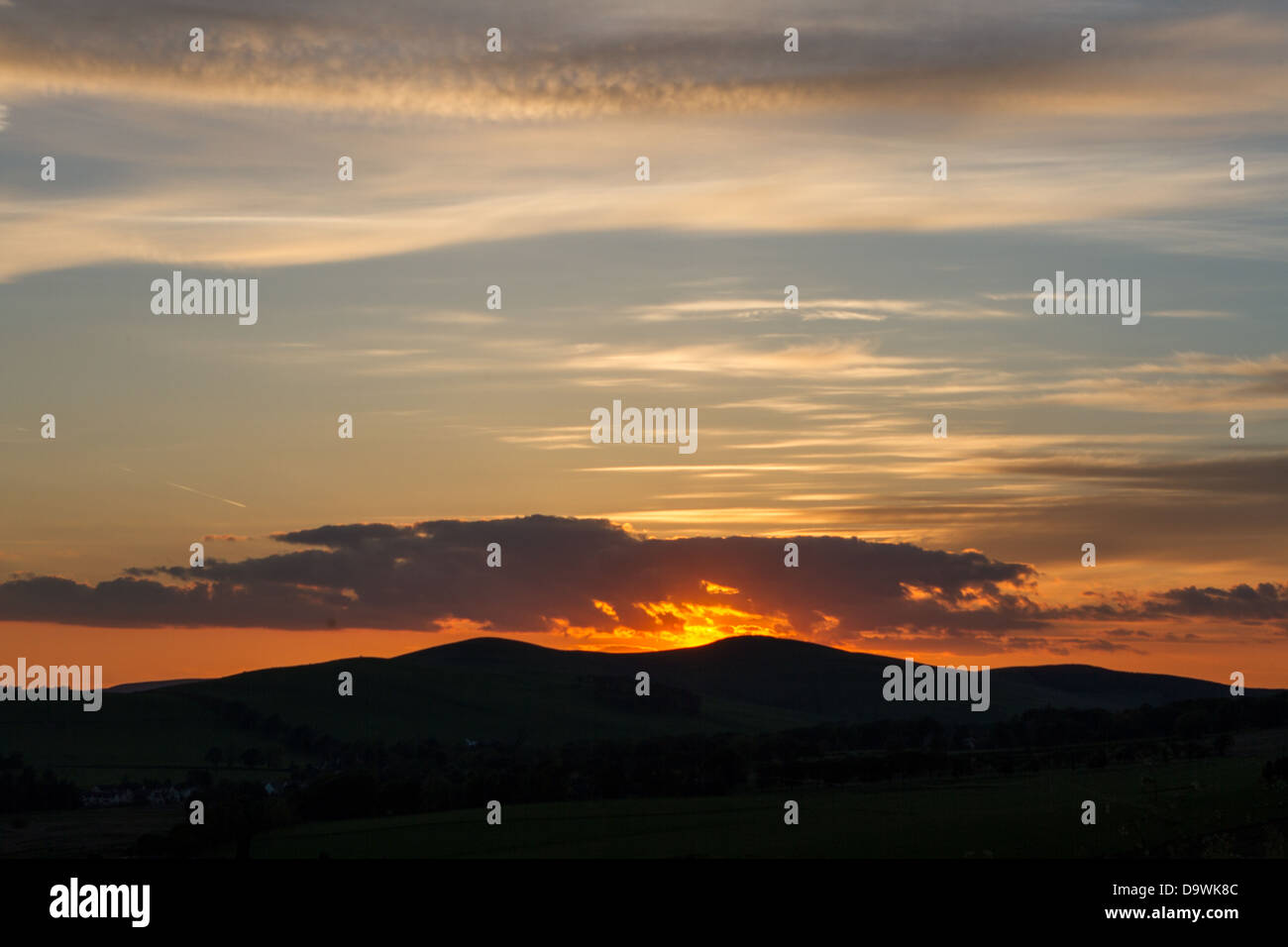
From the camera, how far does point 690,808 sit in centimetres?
17138

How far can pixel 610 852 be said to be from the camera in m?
132
